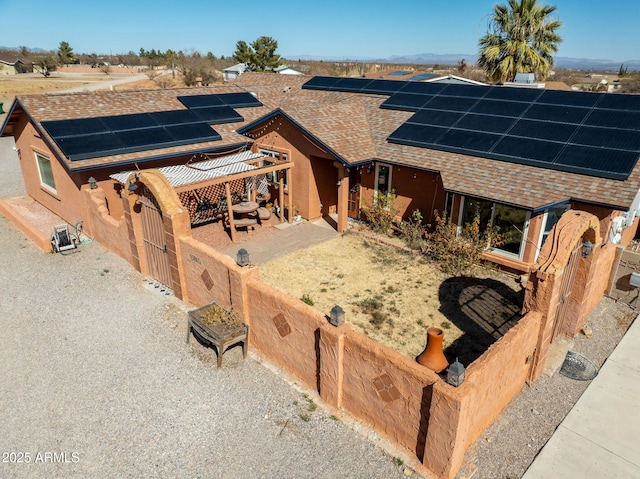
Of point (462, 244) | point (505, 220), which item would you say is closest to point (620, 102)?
point (505, 220)

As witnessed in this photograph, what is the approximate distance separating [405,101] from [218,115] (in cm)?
846

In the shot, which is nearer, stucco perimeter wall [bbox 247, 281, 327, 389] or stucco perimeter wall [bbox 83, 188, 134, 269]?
stucco perimeter wall [bbox 247, 281, 327, 389]

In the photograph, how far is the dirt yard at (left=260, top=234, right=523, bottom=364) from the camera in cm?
1073

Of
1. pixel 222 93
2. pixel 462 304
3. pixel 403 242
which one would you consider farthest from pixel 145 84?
pixel 462 304

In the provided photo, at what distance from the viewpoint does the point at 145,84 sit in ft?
227

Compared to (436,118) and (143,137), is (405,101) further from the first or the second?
(143,137)

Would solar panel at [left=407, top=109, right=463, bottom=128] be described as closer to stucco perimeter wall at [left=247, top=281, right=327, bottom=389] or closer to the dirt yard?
the dirt yard

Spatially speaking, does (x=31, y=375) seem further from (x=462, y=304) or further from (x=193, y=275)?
(x=462, y=304)

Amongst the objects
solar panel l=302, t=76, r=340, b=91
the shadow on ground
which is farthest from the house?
the shadow on ground

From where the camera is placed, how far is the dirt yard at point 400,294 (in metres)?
10.7

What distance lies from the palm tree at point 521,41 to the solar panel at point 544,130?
1177 centimetres

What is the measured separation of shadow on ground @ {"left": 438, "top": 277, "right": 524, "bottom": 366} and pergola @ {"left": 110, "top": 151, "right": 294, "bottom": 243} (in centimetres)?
761

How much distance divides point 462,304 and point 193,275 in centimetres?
725

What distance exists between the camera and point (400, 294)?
41.3 ft
